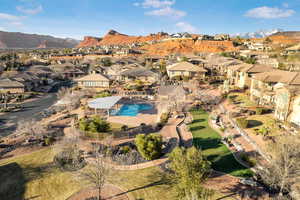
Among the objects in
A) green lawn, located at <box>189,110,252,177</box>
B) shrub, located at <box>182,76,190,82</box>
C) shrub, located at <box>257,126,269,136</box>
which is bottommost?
green lawn, located at <box>189,110,252,177</box>

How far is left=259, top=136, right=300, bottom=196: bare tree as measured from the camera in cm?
1226

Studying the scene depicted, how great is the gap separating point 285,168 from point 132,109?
2526cm

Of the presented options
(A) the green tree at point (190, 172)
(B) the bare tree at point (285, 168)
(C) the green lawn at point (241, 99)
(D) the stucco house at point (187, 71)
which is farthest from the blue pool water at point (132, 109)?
(D) the stucco house at point (187, 71)

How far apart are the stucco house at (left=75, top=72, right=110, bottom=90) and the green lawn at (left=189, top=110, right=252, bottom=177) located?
29.9 metres

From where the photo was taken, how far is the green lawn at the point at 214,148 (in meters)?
16.1

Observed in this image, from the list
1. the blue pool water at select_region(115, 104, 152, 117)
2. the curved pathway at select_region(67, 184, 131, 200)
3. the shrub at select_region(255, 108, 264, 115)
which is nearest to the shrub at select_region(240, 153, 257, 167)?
the curved pathway at select_region(67, 184, 131, 200)

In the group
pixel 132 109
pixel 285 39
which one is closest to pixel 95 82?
pixel 132 109

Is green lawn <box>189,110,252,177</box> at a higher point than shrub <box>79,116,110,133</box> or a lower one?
lower

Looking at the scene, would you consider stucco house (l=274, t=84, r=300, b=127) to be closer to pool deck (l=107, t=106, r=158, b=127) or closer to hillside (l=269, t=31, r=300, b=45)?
pool deck (l=107, t=106, r=158, b=127)

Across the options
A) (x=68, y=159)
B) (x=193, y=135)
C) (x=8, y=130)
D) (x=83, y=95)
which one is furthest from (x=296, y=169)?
(x=83, y=95)

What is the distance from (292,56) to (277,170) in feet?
245

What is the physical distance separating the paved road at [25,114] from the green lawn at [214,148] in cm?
2721

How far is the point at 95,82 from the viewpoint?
165 ft

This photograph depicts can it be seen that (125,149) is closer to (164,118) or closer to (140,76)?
(164,118)
